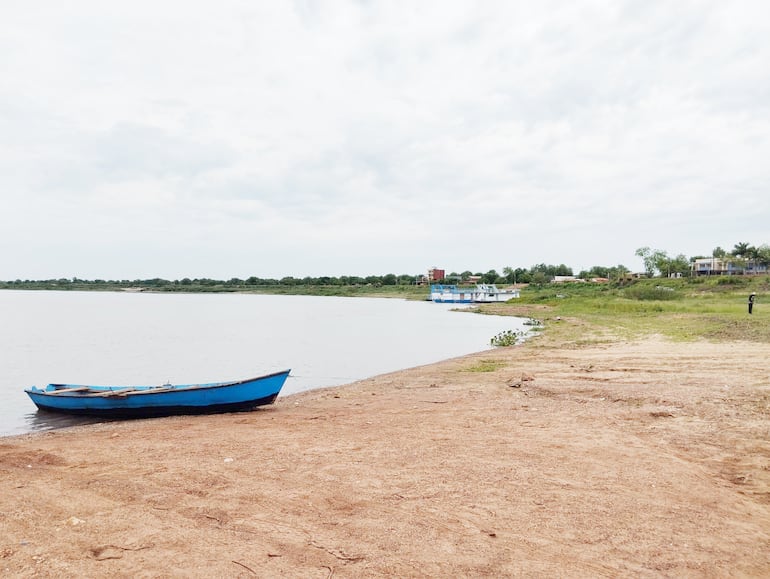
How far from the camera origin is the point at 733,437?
9562 mm

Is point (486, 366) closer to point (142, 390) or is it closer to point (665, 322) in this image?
point (142, 390)

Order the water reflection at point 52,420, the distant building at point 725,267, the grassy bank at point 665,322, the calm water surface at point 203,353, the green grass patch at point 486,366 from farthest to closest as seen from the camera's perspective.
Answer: the distant building at point 725,267, the grassy bank at point 665,322, the calm water surface at point 203,353, the green grass patch at point 486,366, the water reflection at point 52,420

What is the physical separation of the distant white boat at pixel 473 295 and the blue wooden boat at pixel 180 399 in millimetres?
85909

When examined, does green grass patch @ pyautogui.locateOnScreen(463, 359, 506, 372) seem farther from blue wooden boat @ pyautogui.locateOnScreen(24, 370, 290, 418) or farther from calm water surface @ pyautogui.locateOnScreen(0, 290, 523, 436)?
blue wooden boat @ pyautogui.locateOnScreen(24, 370, 290, 418)

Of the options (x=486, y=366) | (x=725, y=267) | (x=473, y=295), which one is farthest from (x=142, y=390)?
(x=725, y=267)

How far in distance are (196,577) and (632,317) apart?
4246 centimetres

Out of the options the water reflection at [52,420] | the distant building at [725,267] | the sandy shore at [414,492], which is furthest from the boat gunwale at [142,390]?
the distant building at [725,267]

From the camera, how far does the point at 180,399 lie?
1475 cm

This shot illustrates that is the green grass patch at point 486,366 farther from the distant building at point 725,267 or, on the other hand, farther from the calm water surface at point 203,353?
the distant building at point 725,267

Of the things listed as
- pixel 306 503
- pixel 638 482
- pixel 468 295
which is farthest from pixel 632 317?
pixel 468 295

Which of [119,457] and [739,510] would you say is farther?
[119,457]

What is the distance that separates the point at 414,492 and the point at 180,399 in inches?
375

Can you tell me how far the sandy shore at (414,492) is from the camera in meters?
5.45

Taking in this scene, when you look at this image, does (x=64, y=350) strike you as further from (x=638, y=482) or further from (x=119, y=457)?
(x=638, y=482)
